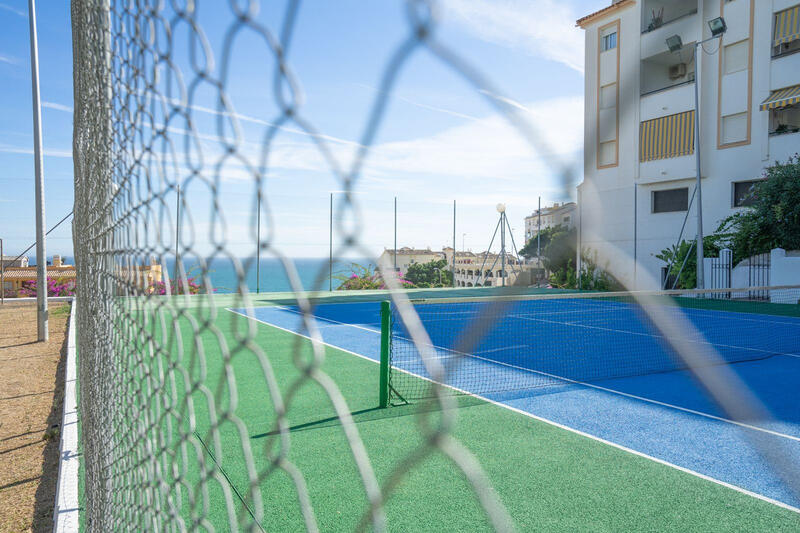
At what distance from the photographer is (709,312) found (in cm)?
1329

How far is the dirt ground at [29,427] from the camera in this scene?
3.32m

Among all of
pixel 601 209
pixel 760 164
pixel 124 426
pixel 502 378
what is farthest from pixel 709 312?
pixel 601 209

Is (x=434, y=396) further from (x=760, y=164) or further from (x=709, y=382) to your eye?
(x=760, y=164)

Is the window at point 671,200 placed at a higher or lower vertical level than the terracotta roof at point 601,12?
higher

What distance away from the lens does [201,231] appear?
35.8 inches

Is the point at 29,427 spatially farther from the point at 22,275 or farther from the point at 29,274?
the point at 29,274

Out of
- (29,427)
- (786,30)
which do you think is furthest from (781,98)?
(29,427)

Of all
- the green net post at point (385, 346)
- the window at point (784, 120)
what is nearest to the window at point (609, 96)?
the green net post at point (385, 346)

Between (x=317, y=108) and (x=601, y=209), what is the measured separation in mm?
281

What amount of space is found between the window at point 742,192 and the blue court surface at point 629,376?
18.6 feet

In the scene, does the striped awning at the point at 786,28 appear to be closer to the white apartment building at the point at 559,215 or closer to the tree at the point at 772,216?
the tree at the point at 772,216

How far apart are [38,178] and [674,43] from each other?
31.4 ft

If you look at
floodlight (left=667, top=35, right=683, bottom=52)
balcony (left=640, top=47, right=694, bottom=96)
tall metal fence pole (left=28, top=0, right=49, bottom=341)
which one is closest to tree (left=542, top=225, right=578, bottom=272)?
balcony (left=640, top=47, right=694, bottom=96)

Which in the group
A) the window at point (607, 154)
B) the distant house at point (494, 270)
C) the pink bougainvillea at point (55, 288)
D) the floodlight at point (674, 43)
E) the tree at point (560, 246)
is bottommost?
the pink bougainvillea at point (55, 288)
